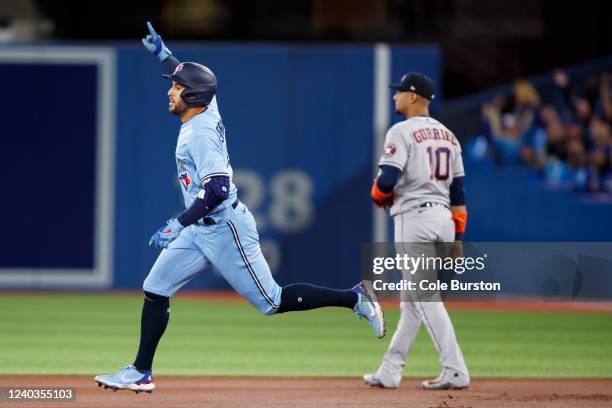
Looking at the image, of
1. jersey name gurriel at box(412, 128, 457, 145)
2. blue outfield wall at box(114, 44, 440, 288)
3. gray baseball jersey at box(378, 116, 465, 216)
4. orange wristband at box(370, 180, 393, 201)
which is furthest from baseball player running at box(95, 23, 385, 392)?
blue outfield wall at box(114, 44, 440, 288)

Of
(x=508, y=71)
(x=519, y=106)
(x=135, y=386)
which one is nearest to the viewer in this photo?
(x=135, y=386)

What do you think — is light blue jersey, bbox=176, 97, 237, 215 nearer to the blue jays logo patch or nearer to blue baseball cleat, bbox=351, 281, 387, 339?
the blue jays logo patch

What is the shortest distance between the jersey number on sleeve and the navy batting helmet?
5.27ft

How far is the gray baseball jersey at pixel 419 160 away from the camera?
779 cm

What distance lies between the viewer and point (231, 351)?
35.0 feet

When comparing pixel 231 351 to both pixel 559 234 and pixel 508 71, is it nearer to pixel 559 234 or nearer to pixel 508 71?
pixel 559 234

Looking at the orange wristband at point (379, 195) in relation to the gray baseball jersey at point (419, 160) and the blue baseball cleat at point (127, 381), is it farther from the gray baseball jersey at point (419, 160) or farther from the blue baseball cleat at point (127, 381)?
the blue baseball cleat at point (127, 381)

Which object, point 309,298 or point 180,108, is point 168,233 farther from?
point 309,298

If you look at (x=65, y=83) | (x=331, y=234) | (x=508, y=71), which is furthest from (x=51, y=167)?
(x=508, y=71)

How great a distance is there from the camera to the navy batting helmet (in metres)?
7.30

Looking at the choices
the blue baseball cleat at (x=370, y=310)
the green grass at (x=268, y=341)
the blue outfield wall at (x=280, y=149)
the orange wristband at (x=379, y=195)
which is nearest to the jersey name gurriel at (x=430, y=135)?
the orange wristband at (x=379, y=195)

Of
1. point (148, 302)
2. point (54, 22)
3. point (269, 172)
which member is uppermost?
point (54, 22)

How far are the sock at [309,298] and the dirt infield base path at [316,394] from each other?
62 centimetres

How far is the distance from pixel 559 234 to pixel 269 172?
437cm
